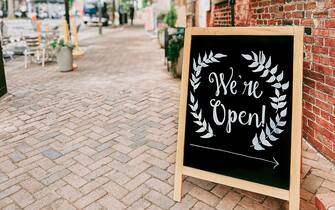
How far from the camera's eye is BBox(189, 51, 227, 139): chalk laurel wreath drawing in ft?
7.34

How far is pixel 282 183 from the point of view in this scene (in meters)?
2.04

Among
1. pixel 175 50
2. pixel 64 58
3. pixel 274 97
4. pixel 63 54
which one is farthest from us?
pixel 64 58

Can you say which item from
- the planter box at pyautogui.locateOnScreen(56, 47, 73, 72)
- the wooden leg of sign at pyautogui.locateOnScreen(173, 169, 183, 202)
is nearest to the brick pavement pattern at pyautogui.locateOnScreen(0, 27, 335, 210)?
the wooden leg of sign at pyautogui.locateOnScreen(173, 169, 183, 202)

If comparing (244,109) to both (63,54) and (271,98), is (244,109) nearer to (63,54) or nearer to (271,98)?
(271,98)

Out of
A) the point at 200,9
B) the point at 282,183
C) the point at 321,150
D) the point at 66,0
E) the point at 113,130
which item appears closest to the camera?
the point at 282,183

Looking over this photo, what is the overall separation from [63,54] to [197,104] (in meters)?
5.59

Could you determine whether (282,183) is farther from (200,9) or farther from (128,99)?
(200,9)

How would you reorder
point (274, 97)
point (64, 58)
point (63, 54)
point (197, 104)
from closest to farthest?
1. point (274, 97)
2. point (197, 104)
3. point (63, 54)
4. point (64, 58)

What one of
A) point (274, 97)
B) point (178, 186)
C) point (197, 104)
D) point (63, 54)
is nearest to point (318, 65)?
point (274, 97)

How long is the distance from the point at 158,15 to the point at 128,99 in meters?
11.8

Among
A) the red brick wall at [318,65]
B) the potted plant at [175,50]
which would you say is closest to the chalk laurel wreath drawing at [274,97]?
the red brick wall at [318,65]

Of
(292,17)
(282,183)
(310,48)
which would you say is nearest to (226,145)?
(282,183)

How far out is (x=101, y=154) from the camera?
3.14 metres

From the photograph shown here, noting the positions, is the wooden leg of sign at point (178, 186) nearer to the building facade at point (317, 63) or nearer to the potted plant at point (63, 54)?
the building facade at point (317, 63)
